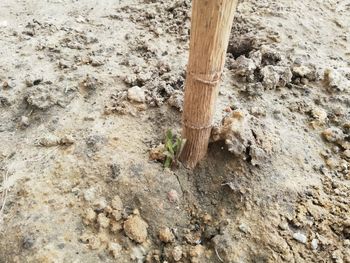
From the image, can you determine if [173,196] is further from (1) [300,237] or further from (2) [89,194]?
(1) [300,237]

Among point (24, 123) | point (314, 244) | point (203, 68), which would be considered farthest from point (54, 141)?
point (314, 244)

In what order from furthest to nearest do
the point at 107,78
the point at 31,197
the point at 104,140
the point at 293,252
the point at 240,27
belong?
1. the point at 240,27
2. the point at 107,78
3. the point at 104,140
4. the point at 31,197
5. the point at 293,252

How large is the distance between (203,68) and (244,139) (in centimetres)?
43

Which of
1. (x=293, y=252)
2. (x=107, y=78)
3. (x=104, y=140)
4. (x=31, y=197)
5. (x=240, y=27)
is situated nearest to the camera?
(x=293, y=252)

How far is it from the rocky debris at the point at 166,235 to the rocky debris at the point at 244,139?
40cm

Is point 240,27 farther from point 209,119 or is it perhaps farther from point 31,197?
point 31,197

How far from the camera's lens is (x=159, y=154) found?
150cm

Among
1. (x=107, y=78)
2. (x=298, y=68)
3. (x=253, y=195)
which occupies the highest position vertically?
(x=298, y=68)

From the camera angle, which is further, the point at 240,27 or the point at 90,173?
the point at 240,27

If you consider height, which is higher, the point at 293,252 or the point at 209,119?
the point at 209,119

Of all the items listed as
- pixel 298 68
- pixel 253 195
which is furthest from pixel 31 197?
pixel 298 68

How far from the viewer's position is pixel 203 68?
3.76 feet

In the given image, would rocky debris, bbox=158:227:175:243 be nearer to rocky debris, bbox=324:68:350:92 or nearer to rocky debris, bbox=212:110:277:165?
rocky debris, bbox=212:110:277:165

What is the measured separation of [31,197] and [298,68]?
4.84 ft
